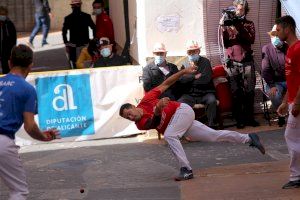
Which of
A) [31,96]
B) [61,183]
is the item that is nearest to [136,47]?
[61,183]

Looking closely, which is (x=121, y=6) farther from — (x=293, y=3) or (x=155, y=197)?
(x=155, y=197)

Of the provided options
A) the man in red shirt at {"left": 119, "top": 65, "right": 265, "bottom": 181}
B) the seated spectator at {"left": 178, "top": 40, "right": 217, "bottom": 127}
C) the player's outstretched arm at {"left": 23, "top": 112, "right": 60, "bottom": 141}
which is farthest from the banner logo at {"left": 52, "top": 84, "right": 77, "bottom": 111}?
the player's outstretched arm at {"left": 23, "top": 112, "right": 60, "bottom": 141}

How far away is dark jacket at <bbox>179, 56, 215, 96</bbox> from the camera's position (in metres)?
12.6

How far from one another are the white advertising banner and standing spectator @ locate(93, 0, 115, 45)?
10.1ft

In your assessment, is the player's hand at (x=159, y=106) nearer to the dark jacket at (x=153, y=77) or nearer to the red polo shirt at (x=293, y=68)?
the red polo shirt at (x=293, y=68)

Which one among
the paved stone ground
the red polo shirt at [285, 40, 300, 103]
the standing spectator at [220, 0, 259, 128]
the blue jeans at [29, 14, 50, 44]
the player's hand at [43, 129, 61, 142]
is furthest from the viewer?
the blue jeans at [29, 14, 50, 44]

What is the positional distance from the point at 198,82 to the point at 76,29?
442 centimetres

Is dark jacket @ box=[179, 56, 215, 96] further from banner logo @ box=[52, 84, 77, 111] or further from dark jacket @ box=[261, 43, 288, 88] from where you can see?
banner logo @ box=[52, 84, 77, 111]

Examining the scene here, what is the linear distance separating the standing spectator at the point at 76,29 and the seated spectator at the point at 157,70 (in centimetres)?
378

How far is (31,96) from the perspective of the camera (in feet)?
23.7

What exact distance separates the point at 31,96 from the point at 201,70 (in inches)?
226

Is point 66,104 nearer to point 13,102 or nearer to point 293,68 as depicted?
point 293,68

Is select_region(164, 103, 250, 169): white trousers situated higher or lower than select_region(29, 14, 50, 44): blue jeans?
lower

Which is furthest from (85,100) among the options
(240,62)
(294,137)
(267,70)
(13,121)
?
(13,121)
